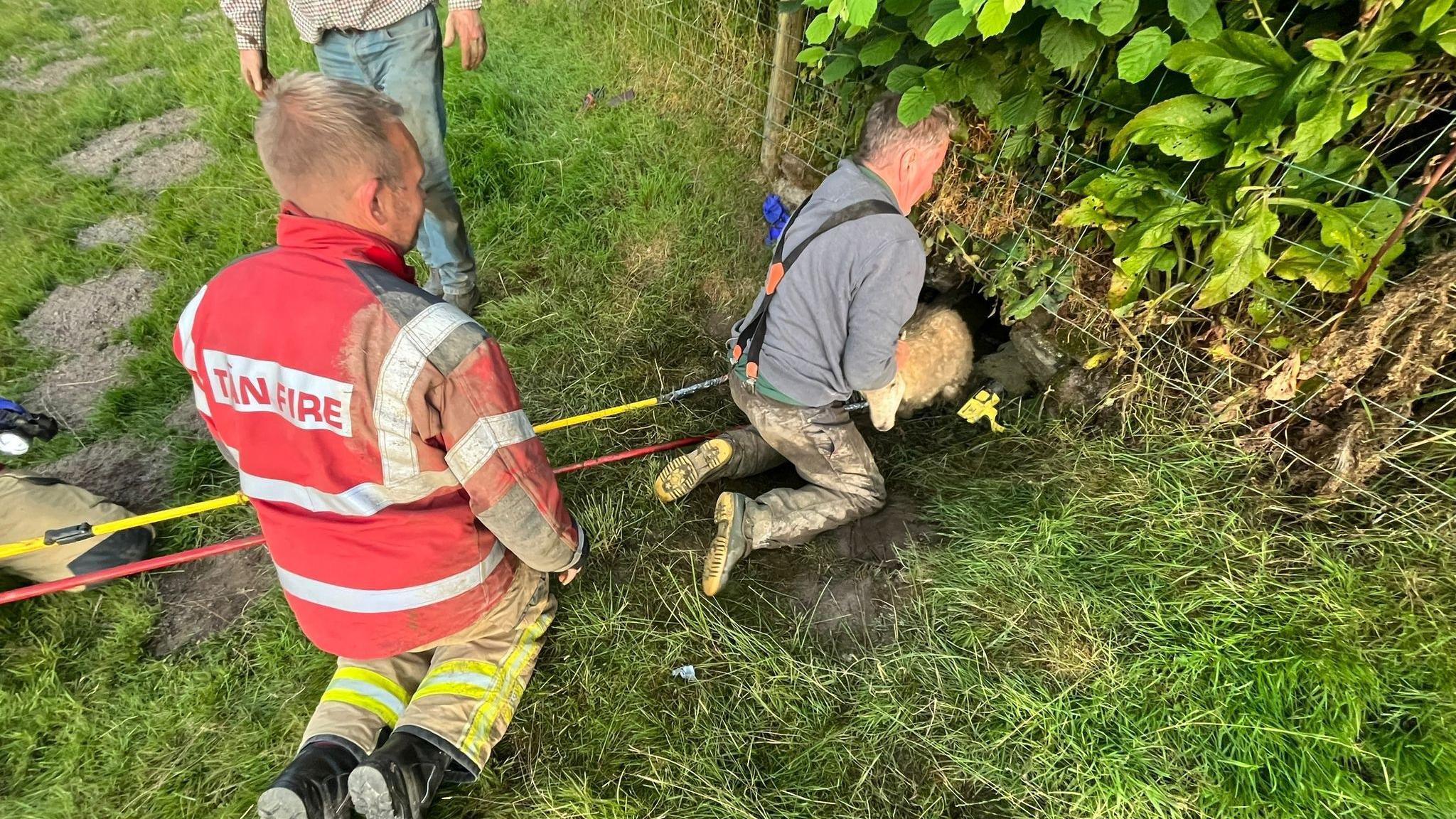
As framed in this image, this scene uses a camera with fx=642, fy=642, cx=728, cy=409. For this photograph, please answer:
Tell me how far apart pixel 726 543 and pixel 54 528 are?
255 centimetres

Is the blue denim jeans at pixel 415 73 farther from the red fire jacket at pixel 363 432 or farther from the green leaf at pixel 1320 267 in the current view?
the green leaf at pixel 1320 267

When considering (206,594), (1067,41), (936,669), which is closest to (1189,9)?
(1067,41)

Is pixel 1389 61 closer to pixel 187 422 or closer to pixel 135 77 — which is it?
pixel 187 422

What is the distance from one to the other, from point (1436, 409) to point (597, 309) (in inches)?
142

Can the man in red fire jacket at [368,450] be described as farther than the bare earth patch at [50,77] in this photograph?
No

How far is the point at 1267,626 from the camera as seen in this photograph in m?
2.08

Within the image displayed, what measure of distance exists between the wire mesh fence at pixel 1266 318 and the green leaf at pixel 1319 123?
0.13m

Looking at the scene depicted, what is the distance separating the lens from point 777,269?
2475 millimetres

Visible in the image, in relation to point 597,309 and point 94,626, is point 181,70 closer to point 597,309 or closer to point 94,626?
point 597,309

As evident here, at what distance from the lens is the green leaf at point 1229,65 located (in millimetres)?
1877

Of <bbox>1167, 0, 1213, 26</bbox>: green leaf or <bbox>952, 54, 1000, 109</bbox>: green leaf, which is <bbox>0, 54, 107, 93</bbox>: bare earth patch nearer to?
<bbox>952, 54, 1000, 109</bbox>: green leaf

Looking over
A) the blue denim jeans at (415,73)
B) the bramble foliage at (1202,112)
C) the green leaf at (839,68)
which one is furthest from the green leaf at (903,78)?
the blue denim jeans at (415,73)

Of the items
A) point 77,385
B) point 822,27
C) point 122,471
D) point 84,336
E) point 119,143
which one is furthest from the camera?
point 119,143

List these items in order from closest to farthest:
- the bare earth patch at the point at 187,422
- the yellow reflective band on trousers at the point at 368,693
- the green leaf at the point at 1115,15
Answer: the green leaf at the point at 1115,15 → the yellow reflective band on trousers at the point at 368,693 → the bare earth patch at the point at 187,422
